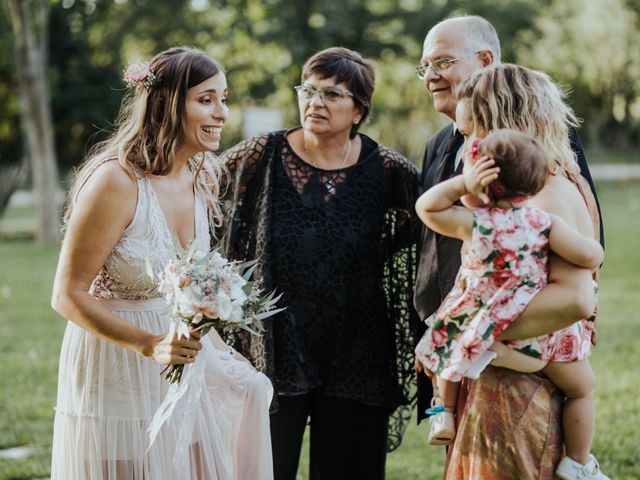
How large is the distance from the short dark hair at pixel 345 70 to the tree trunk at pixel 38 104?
14.8 meters

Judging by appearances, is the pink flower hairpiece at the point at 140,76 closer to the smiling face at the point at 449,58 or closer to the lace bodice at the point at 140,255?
the lace bodice at the point at 140,255

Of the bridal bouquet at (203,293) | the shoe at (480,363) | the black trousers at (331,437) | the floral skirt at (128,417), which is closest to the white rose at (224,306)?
the bridal bouquet at (203,293)

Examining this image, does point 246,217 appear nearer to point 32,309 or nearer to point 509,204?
point 509,204

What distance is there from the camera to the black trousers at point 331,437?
4.27 meters

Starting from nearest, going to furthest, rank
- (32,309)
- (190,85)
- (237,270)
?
(237,270) < (190,85) < (32,309)

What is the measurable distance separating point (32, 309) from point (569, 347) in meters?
9.87

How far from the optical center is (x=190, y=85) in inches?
135

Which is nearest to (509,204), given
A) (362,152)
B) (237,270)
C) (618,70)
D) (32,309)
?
(237,270)

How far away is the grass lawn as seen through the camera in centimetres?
588

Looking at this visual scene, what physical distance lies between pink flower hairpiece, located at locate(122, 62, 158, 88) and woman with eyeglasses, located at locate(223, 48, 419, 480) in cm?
97

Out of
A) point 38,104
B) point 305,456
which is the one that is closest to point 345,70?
point 305,456

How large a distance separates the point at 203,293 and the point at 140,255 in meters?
0.42

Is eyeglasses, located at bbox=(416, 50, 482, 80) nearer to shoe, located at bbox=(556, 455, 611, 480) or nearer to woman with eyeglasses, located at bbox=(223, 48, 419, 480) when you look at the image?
woman with eyeglasses, located at bbox=(223, 48, 419, 480)

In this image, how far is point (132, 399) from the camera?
3.26m
